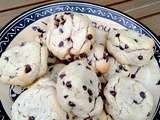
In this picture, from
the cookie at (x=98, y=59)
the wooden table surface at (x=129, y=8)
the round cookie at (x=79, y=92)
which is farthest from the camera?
the wooden table surface at (x=129, y=8)

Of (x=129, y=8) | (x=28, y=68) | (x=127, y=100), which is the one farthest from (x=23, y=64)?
(x=129, y=8)

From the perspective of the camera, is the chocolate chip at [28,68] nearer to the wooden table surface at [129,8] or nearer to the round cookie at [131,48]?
the round cookie at [131,48]

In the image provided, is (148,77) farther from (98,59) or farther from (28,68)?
(28,68)

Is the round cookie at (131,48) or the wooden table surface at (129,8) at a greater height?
the wooden table surface at (129,8)

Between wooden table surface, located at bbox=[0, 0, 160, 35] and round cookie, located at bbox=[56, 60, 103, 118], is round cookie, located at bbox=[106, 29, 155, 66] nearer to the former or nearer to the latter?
round cookie, located at bbox=[56, 60, 103, 118]

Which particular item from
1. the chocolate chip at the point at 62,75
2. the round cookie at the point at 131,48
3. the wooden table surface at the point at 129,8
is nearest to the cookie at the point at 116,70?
the round cookie at the point at 131,48

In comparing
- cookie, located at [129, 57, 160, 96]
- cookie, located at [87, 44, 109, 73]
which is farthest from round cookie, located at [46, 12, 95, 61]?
cookie, located at [129, 57, 160, 96]

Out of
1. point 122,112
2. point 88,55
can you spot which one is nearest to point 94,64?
point 88,55
